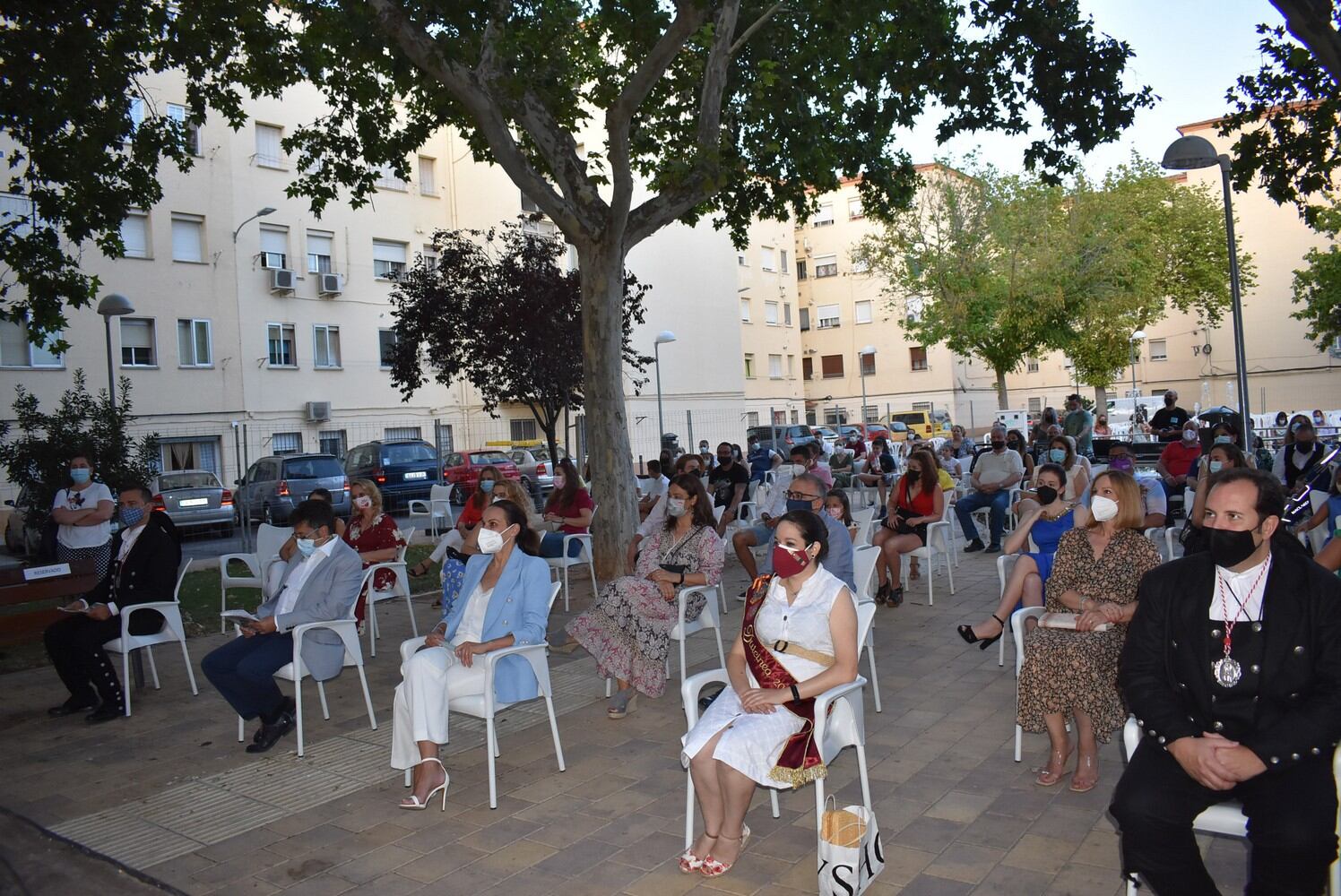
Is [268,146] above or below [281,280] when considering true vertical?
above

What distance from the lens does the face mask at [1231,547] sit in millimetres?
3211

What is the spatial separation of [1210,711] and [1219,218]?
44.2 meters

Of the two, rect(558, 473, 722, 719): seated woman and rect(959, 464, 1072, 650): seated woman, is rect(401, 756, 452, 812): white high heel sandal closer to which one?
rect(558, 473, 722, 719): seated woman

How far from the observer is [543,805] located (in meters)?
4.68

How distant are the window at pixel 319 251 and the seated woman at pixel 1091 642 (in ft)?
90.8

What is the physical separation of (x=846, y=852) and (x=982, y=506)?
365 inches

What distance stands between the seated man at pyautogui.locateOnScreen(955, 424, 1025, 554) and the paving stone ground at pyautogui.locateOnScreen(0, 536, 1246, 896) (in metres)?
5.38

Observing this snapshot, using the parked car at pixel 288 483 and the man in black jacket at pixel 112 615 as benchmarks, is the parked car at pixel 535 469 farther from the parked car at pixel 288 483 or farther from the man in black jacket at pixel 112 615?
the man in black jacket at pixel 112 615

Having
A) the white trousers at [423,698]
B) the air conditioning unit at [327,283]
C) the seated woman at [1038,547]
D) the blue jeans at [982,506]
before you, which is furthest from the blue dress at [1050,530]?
the air conditioning unit at [327,283]

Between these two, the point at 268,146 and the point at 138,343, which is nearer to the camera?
the point at 138,343

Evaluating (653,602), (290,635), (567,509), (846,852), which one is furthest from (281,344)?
(846,852)

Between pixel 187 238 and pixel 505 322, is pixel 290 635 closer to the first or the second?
pixel 505 322

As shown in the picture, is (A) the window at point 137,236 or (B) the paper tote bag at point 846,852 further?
(A) the window at point 137,236

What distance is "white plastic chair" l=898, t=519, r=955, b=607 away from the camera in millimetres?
8898
